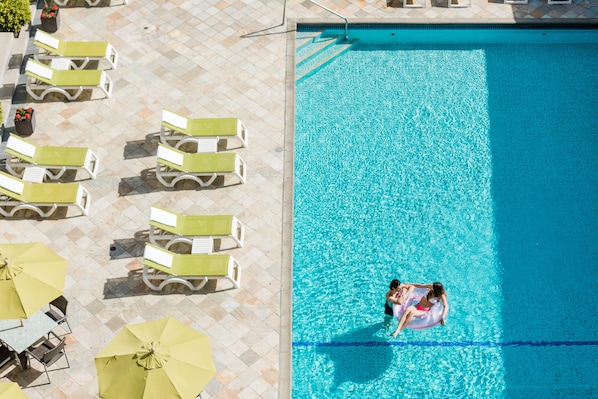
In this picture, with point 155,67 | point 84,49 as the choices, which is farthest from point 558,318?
point 84,49

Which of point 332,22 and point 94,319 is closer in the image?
point 94,319

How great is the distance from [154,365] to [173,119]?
6.40 m

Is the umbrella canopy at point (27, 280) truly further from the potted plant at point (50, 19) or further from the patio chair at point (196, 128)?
the potted plant at point (50, 19)

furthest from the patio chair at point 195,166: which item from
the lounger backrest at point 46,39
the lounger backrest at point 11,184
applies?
the lounger backrest at point 46,39

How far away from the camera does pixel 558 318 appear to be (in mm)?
Result: 16000

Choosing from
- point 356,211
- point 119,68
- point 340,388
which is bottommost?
point 340,388

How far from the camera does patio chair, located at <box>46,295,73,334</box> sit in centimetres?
1484

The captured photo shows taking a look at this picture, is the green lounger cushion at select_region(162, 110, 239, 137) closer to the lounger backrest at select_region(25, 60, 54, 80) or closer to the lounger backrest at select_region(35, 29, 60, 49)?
the lounger backrest at select_region(25, 60, 54, 80)

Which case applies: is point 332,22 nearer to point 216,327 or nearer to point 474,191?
point 474,191

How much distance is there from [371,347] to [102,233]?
5.47m

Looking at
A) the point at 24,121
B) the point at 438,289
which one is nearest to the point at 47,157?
the point at 24,121

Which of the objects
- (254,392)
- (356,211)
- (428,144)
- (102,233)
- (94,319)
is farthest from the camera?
(428,144)

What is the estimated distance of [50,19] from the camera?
20141mm

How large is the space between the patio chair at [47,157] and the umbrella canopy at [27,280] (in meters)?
3.08
